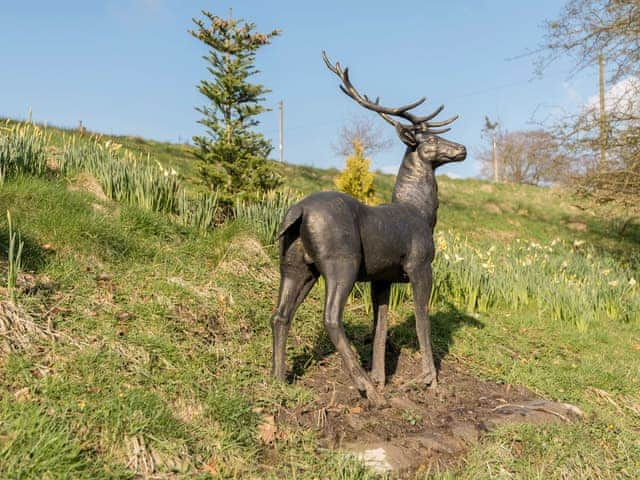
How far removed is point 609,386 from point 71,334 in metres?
4.94

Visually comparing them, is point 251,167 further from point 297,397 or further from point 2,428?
point 2,428

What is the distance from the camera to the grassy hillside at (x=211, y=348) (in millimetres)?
3053

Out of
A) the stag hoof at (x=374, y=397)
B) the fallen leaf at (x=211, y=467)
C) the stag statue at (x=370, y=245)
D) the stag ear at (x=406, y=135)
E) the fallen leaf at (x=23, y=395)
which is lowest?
the fallen leaf at (x=211, y=467)

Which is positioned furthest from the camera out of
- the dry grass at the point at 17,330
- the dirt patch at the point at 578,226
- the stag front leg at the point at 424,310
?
the dirt patch at the point at 578,226

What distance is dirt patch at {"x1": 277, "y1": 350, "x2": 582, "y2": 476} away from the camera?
3391 mm

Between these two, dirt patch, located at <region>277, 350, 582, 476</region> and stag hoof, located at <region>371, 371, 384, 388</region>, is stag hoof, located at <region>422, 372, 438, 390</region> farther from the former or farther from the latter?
stag hoof, located at <region>371, 371, 384, 388</region>

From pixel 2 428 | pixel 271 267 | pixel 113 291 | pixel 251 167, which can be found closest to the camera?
pixel 2 428

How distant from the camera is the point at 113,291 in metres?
4.96

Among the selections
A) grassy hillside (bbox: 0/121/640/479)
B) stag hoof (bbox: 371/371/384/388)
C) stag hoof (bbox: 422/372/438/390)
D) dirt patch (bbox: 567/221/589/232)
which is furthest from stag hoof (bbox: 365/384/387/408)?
dirt patch (bbox: 567/221/589/232)

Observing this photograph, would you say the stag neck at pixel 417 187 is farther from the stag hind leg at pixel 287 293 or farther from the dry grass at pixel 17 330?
the dry grass at pixel 17 330

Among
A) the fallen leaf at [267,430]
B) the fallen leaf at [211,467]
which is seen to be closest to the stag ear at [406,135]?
the fallen leaf at [267,430]

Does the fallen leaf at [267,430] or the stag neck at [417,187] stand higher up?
the stag neck at [417,187]

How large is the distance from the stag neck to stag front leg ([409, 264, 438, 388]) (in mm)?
578

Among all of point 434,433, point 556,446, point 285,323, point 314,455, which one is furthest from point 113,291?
point 556,446
